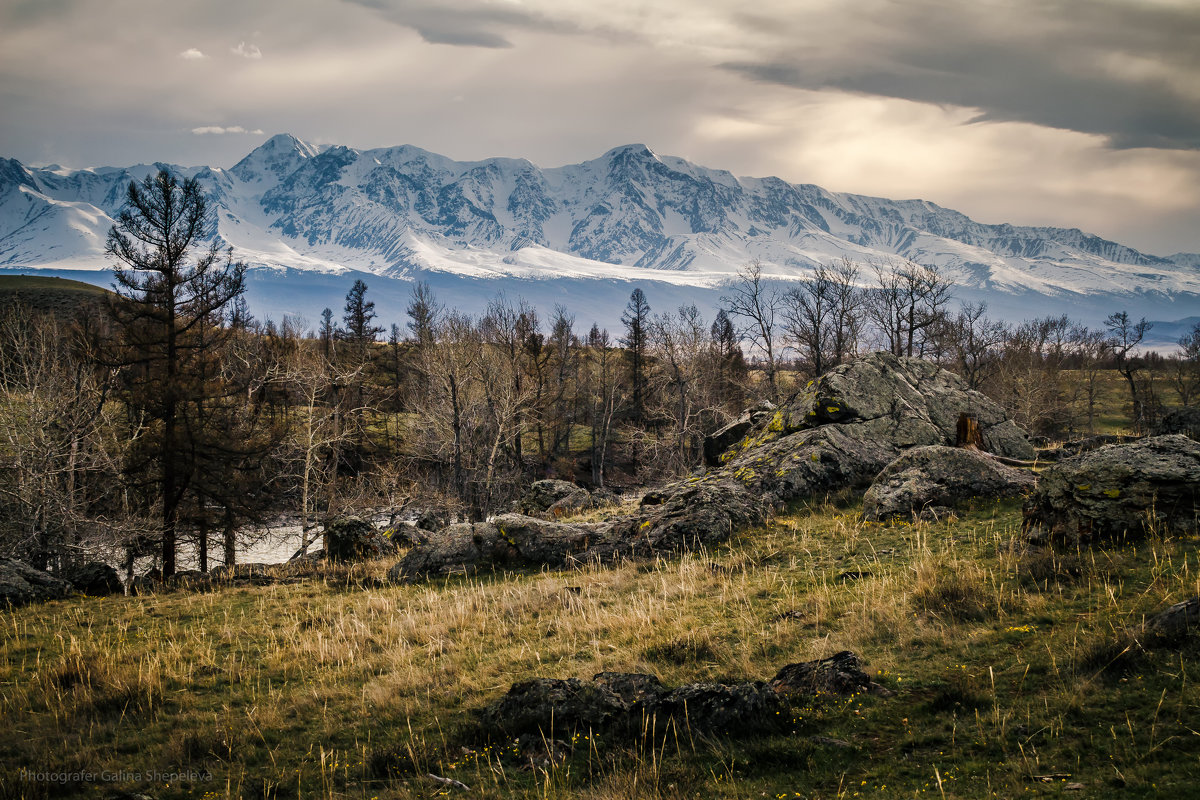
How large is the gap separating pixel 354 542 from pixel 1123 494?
63.2 ft

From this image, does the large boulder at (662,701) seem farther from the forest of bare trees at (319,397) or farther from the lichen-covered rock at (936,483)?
the forest of bare trees at (319,397)

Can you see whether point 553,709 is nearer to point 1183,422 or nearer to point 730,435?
point 730,435

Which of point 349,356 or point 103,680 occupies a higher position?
point 349,356

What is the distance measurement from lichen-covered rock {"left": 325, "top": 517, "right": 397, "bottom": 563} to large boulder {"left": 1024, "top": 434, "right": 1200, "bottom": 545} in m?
16.9

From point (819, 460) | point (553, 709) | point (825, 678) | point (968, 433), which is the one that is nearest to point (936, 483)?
point (819, 460)

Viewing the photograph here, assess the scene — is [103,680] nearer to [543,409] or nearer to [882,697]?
[882,697]

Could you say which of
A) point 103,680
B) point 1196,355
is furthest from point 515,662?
point 1196,355

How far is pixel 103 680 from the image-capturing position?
848cm

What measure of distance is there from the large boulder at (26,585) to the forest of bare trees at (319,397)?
493 centimetres

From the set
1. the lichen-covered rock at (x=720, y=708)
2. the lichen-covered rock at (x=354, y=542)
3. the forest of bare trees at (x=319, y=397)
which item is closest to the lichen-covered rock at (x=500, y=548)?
the lichen-covered rock at (x=354, y=542)

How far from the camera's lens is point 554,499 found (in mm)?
29219

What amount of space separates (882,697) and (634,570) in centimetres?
712

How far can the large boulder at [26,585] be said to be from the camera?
14.3 m

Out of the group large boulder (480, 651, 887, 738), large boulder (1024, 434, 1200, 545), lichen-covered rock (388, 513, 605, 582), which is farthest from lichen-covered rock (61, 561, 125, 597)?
large boulder (1024, 434, 1200, 545)
